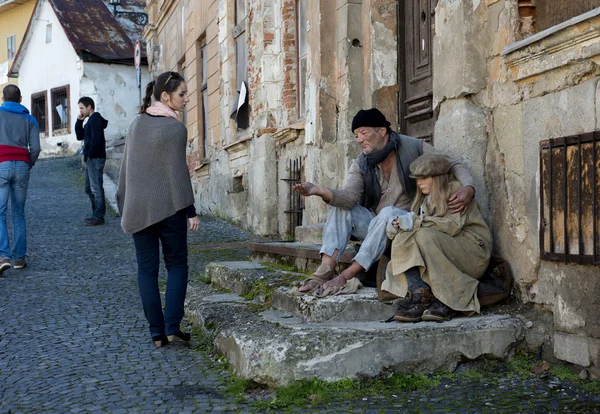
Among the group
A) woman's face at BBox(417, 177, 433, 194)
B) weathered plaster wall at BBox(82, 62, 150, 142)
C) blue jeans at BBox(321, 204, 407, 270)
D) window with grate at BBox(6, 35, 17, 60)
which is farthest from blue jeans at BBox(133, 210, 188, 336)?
window with grate at BBox(6, 35, 17, 60)

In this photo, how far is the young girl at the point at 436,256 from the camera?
424 cm

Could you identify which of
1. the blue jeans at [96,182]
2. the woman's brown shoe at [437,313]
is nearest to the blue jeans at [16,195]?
the blue jeans at [96,182]

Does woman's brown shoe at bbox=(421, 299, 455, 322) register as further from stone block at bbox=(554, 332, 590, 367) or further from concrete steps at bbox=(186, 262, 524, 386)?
stone block at bbox=(554, 332, 590, 367)

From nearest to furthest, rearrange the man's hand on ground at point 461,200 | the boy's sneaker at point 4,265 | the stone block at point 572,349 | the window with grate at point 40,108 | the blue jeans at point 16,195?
→ the stone block at point 572,349 < the man's hand on ground at point 461,200 < the boy's sneaker at point 4,265 < the blue jeans at point 16,195 < the window with grate at point 40,108

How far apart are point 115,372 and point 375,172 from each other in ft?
6.65

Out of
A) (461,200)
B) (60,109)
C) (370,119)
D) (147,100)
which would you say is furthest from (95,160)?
(60,109)

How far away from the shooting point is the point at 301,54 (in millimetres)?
9977

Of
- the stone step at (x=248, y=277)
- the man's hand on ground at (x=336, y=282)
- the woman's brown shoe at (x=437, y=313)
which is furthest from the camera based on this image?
the stone step at (x=248, y=277)

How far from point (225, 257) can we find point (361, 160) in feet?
12.5

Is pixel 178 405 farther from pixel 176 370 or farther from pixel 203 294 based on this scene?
pixel 203 294

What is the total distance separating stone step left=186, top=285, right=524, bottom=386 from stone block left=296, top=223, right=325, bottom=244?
7.41 feet

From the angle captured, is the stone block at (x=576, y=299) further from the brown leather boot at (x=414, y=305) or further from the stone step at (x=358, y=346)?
the brown leather boot at (x=414, y=305)

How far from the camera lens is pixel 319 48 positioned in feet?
26.3

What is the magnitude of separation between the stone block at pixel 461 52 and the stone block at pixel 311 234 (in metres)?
1.84
